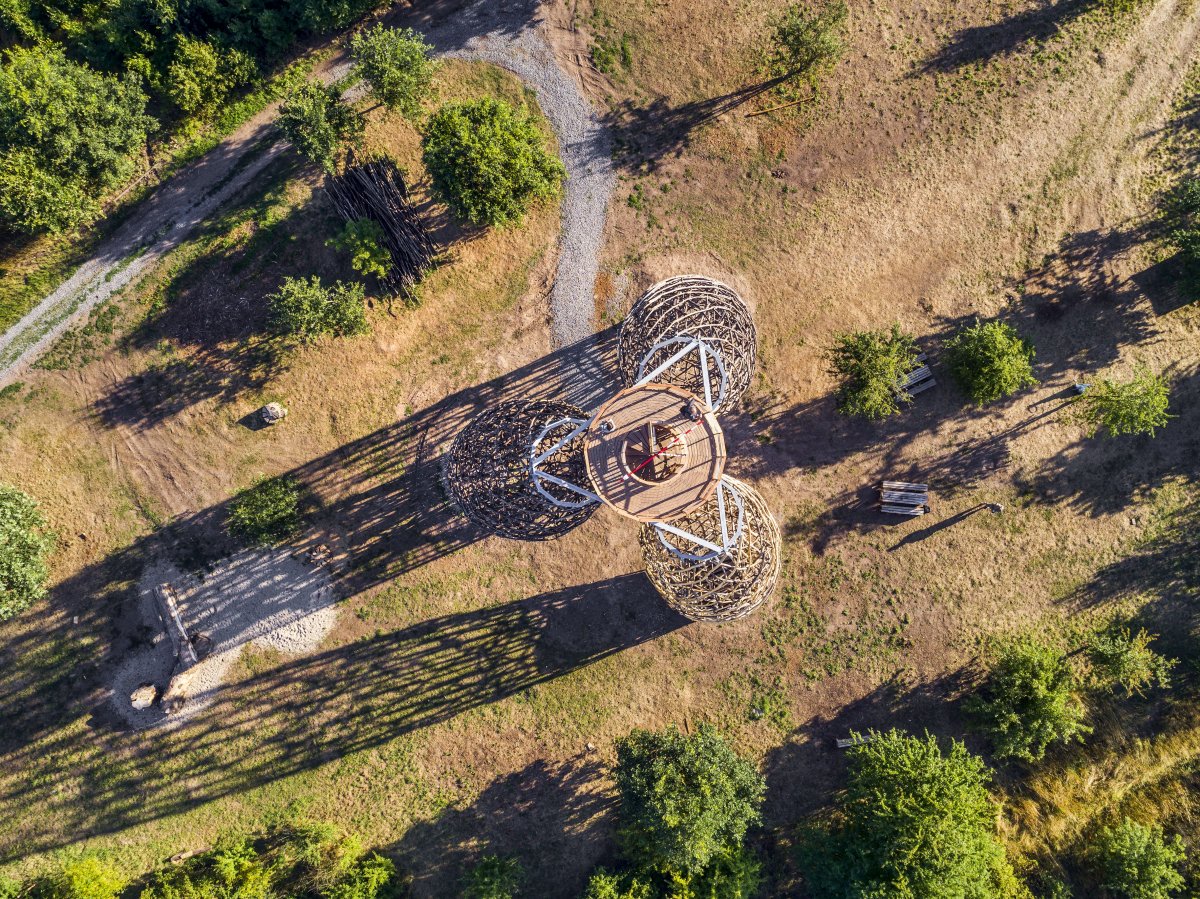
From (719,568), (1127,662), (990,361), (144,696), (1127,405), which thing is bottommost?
(1127,662)

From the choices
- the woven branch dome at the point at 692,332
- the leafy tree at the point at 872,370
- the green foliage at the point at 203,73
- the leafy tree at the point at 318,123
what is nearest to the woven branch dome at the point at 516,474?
the woven branch dome at the point at 692,332

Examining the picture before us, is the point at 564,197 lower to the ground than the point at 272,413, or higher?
higher

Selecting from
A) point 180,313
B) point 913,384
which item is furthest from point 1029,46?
point 180,313

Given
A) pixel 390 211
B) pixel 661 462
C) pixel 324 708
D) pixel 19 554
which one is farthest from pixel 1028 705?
pixel 19 554

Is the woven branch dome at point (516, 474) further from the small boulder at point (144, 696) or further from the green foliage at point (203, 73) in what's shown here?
the green foliage at point (203, 73)

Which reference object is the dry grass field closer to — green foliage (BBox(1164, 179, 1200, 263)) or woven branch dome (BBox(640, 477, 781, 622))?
green foliage (BBox(1164, 179, 1200, 263))

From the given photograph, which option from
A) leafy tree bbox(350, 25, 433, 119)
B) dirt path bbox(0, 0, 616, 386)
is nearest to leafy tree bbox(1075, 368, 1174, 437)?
dirt path bbox(0, 0, 616, 386)

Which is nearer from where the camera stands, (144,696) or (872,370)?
(872,370)

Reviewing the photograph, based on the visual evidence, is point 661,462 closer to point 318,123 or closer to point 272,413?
point 272,413
